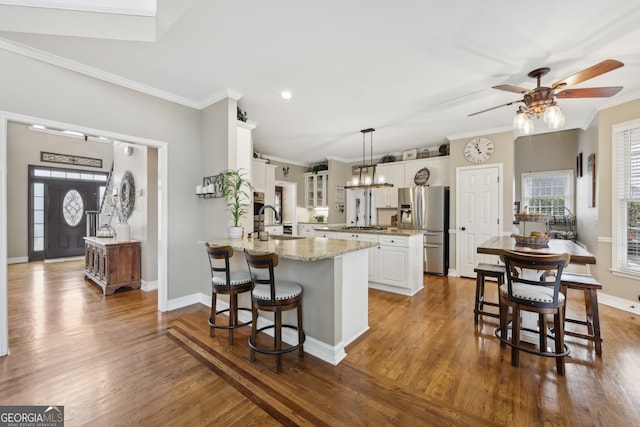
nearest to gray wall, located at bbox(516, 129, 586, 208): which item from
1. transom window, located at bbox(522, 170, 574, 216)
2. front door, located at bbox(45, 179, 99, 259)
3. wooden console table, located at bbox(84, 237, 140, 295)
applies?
transom window, located at bbox(522, 170, 574, 216)

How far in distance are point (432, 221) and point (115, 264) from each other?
17.8 feet

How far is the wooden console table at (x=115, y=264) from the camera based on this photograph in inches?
155

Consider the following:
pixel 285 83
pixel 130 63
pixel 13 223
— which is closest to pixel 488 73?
pixel 285 83

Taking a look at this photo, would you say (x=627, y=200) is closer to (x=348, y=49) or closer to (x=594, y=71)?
(x=594, y=71)

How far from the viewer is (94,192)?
23.8 feet

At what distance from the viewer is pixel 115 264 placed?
400 centimetres

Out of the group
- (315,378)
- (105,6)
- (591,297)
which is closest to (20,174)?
(105,6)

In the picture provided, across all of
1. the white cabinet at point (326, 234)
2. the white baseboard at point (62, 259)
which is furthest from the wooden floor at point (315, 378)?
the white baseboard at point (62, 259)

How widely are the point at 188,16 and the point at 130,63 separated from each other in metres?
1.08

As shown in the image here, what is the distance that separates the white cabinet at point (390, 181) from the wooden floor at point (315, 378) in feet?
11.4

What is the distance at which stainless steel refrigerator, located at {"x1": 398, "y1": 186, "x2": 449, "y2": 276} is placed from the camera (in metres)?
5.06

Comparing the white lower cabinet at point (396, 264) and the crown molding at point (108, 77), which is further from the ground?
the crown molding at point (108, 77)

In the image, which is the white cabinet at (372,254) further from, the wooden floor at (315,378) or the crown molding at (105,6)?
the crown molding at (105,6)

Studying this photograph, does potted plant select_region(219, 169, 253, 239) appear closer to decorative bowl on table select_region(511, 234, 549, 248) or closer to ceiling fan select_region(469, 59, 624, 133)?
ceiling fan select_region(469, 59, 624, 133)
